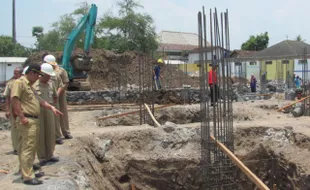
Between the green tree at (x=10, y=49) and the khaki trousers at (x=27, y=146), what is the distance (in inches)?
1544

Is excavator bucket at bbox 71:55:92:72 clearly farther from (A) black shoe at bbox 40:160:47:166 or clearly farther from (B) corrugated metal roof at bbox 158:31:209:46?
(B) corrugated metal roof at bbox 158:31:209:46

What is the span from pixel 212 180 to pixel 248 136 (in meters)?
1.90

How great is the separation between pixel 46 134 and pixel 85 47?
417 inches

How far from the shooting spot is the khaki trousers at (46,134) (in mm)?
5027

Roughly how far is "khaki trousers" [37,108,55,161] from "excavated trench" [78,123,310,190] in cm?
174

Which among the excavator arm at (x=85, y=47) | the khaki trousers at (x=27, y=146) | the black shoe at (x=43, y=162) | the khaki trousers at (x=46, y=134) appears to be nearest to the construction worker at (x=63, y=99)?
the khaki trousers at (x=46, y=134)

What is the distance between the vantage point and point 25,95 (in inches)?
171

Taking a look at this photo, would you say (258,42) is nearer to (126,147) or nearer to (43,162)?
(126,147)

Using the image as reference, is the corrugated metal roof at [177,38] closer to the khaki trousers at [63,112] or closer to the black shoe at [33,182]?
the khaki trousers at [63,112]

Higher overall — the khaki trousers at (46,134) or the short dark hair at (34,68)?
the short dark hair at (34,68)

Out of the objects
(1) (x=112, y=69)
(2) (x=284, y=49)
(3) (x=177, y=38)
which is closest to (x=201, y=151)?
(1) (x=112, y=69)

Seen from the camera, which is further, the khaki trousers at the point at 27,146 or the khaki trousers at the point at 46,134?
the khaki trousers at the point at 46,134

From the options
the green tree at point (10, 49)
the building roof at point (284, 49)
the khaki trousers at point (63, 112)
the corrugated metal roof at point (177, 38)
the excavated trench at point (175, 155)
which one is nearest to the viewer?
the khaki trousers at point (63, 112)

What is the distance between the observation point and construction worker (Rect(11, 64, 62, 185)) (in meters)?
4.24
